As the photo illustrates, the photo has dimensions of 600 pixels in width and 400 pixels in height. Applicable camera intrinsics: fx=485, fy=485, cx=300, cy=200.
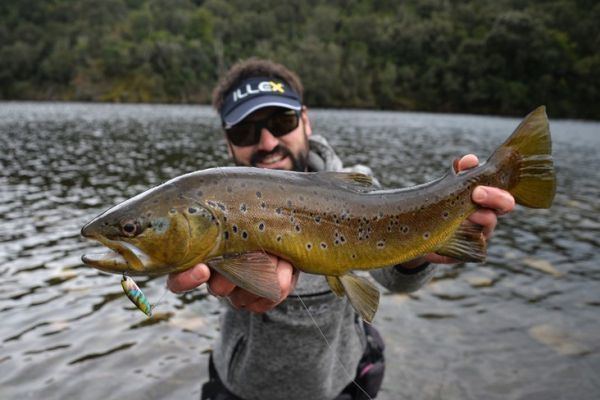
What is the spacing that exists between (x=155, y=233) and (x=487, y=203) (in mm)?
1806

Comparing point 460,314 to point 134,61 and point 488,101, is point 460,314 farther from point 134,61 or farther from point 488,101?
point 134,61

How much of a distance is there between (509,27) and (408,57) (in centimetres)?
2912

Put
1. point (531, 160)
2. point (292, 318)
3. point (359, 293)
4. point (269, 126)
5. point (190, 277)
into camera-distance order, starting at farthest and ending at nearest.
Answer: point (269, 126), point (292, 318), point (531, 160), point (359, 293), point (190, 277)

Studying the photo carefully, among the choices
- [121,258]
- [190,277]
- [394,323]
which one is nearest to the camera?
[121,258]

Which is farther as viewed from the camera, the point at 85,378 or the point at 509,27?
the point at 509,27

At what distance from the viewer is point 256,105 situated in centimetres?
438

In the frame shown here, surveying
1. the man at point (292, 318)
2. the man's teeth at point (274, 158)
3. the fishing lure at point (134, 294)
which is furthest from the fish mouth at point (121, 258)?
the man's teeth at point (274, 158)

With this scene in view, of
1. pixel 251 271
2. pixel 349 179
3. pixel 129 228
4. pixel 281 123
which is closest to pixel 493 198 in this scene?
pixel 349 179

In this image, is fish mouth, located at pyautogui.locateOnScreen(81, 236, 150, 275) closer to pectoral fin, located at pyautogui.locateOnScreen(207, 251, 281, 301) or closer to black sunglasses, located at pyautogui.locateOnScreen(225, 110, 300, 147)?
pectoral fin, located at pyautogui.locateOnScreen(207, 251, 281, 301)

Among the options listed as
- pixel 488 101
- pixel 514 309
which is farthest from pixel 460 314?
pixel 488 101

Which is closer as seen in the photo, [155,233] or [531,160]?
[155,233]

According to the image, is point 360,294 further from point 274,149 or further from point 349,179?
point 274,149

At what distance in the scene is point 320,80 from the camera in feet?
321

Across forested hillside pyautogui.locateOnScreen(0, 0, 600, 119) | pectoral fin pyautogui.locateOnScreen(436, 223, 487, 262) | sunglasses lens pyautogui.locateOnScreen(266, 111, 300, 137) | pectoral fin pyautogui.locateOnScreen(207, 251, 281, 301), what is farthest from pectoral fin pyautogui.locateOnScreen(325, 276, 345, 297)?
forested hillside pyautogui.locateOnScreen(0, 0, 600, 119)
